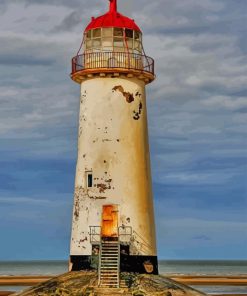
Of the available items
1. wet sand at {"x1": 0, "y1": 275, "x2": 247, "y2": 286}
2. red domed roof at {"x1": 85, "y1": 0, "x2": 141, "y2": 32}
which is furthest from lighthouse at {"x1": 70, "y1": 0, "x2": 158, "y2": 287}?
wet sand at {"x1": 0, "y1": 275, "x2": 247, "y2": 286}

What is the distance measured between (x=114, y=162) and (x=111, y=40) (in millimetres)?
4967

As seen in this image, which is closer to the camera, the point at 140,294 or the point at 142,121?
the point at 140,294

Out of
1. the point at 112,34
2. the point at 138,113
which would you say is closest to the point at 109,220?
the point at 138,113

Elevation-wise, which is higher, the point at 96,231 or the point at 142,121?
the point at 142,121

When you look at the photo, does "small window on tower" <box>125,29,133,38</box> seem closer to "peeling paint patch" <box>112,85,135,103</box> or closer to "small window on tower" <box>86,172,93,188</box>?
"peeling paint patch" <box>112,85,135,103</box>

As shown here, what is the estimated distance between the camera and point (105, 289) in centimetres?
2886

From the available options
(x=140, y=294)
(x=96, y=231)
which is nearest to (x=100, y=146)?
(x=96, y=231)

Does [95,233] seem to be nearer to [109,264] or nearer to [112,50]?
[109,264]

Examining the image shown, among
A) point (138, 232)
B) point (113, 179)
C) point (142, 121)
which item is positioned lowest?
point (138, 232)

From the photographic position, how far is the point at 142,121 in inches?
1262

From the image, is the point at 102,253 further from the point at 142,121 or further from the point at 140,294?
the point at 142,121

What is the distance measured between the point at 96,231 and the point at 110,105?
5001mm

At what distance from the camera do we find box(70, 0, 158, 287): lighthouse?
3077 centimetres

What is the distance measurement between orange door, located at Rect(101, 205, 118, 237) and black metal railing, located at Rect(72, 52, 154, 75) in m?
5.62
